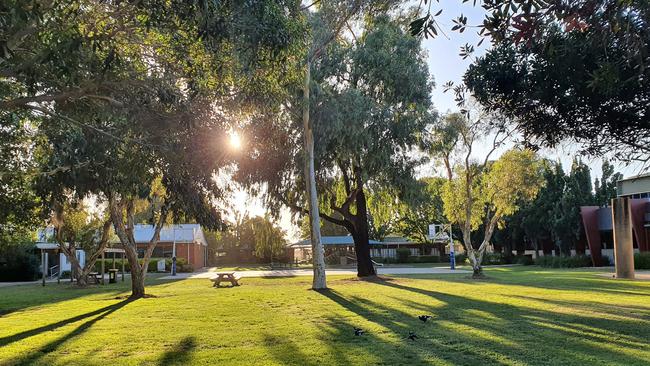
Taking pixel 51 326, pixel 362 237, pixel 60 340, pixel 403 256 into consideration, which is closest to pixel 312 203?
pixel 362 237

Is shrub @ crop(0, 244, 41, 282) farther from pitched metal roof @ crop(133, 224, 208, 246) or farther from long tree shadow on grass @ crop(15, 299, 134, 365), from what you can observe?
long tree shadow on grass @ crop(15, 299, 134, 365)

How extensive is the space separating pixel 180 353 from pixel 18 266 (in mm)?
36494

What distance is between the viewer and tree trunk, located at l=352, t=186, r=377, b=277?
2862 cm

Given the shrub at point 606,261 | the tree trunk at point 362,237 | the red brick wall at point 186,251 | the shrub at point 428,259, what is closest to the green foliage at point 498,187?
A: the tree trunk at point 362,237

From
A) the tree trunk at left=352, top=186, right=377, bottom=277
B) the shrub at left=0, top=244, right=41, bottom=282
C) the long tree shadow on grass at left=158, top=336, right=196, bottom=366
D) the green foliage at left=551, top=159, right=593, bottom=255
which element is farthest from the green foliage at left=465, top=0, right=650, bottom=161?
the shrub at left=0, top=244, right=41, bottom=282

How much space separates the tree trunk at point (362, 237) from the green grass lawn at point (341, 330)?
10.3 meters

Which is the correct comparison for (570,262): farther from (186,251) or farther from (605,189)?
(186,251)

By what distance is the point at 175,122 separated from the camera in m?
9.95

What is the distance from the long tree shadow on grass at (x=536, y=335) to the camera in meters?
7.84

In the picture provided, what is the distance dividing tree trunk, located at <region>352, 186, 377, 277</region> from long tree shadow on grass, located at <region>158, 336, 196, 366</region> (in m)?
19.0

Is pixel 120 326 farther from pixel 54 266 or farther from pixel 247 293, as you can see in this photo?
pixel 54 266

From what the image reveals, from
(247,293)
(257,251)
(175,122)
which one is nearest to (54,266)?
(257,251)

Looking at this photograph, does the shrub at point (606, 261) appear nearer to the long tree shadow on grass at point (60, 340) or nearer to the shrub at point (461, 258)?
the shrub at point (461, 258)

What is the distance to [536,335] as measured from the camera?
9609 millimetres
